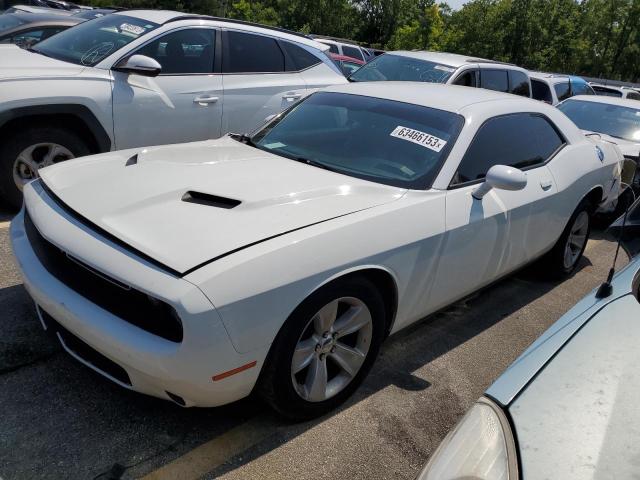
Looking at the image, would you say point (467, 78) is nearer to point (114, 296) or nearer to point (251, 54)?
point (251, 54)

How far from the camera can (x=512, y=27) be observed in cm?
3350

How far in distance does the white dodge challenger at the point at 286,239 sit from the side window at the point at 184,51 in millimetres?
1840

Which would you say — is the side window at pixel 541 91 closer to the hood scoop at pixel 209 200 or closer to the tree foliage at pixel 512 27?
the hood scoop at pixel 209 200

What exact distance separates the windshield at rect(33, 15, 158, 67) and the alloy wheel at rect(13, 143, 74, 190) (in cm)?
82

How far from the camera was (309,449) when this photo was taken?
8.60 ft

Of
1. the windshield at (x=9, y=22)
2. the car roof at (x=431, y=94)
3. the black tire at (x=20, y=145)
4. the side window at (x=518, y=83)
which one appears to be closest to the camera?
the car roof at (x=431, y=94)

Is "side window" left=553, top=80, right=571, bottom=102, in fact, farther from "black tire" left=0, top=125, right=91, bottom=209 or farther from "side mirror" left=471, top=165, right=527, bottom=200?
"black tire" left=0, top=125, right=91, bottom=209

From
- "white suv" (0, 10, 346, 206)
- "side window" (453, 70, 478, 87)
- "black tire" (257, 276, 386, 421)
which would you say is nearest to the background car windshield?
"side window" (453, 70, 478, 87)

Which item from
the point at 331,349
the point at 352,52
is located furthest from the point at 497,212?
the point at 352,52

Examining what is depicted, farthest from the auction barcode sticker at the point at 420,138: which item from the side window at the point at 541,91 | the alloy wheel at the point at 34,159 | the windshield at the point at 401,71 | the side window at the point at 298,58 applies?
the side window at the point at 541,91

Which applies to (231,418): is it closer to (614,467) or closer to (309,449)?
(309,449)

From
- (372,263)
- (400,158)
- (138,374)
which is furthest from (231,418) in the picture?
(400,158)

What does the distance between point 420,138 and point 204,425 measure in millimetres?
1991

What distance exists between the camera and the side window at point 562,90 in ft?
37.1
